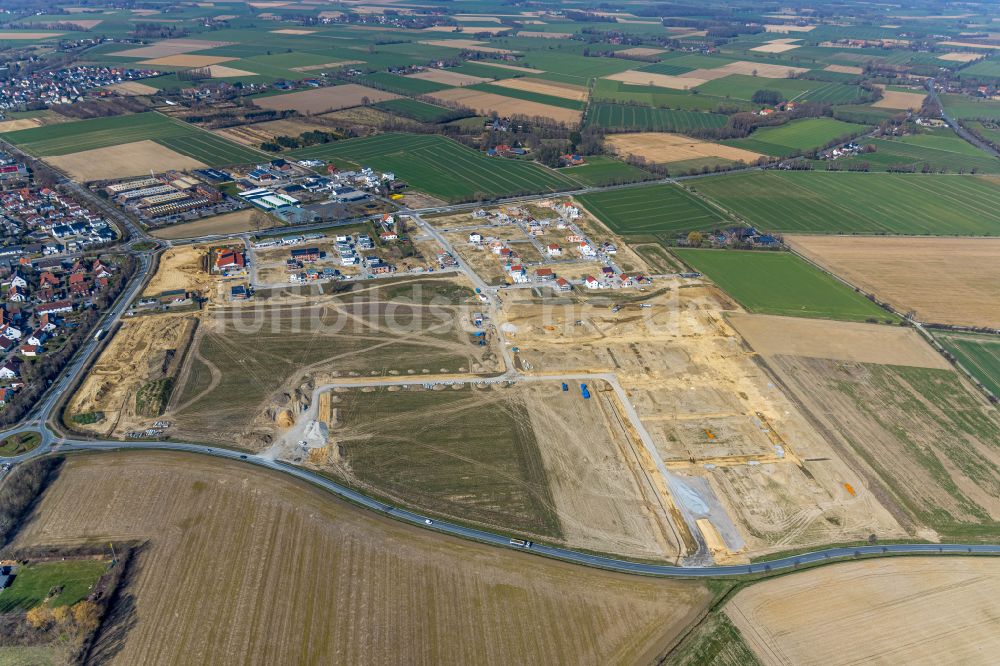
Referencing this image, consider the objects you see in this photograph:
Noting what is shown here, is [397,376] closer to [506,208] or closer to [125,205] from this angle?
[506,208]

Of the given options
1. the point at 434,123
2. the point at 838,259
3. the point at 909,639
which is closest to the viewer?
the point at 909,639

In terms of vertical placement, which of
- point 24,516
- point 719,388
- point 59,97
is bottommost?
point 24,516

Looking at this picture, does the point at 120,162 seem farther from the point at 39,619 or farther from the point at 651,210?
the point at 39,619

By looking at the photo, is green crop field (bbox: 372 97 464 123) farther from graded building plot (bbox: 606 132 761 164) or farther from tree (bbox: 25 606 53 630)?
tree (bbox: 25 606 53 630)

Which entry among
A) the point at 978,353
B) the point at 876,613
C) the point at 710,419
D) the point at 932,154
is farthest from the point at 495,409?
the point at 932,154

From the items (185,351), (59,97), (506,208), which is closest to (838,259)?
(506,208)

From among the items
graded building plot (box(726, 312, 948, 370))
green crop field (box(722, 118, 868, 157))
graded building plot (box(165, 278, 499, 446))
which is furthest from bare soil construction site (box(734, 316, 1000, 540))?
green crop field (box(722, 118, 868, 157))
